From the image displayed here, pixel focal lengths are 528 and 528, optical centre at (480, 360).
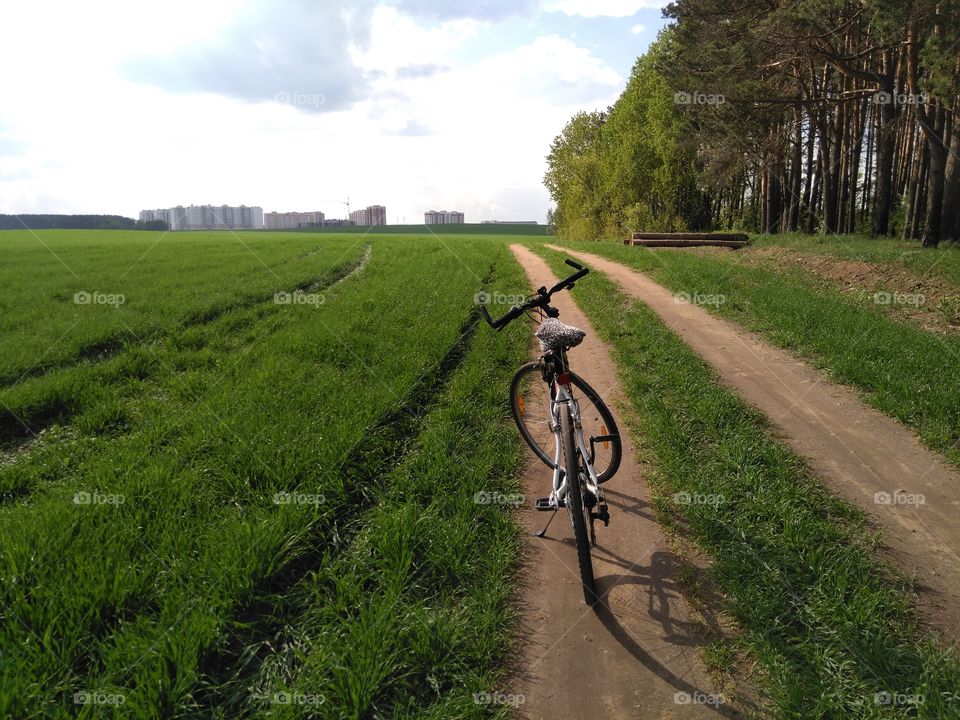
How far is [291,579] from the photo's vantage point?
3168mm

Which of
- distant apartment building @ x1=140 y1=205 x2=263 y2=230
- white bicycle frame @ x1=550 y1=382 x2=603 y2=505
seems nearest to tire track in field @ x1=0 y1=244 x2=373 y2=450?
white bicycle frame @ x1=550 y1=382 x2=603 y2=505

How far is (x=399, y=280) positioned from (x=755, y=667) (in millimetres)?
13530

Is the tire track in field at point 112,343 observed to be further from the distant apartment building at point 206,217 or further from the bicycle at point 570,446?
the distant apartment building at point 206,217

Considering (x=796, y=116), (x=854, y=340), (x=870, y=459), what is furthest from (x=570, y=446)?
(x=796, y=116)

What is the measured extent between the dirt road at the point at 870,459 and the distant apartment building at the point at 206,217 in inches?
2276

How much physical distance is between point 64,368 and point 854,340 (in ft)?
36.5

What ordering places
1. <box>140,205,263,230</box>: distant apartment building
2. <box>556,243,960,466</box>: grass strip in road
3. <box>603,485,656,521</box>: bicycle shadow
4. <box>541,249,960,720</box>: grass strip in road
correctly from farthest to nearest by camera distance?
<box>140,205,263,230</box>: distant apartment building → <box>556,243,960,466</box>: grass strip in road → <box>603,485,656,521</box>: bicycle shadow → <box>541,249,960,720</box>: grass strip in road

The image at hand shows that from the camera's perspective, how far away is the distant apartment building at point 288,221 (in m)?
98.6

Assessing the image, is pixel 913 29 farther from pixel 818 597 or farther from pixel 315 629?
pixel 315 629

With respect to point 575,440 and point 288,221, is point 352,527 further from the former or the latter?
point 288,221

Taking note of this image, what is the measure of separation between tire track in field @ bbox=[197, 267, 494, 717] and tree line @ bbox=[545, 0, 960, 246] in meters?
13.7

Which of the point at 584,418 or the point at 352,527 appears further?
the point at 584,418

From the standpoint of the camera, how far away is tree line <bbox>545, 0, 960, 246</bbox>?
13133mm

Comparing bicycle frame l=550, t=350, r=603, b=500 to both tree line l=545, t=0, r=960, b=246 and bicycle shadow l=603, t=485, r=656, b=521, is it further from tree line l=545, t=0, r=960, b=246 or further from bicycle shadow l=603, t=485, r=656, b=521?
tree line l=545, t=0, r=960, b=246
